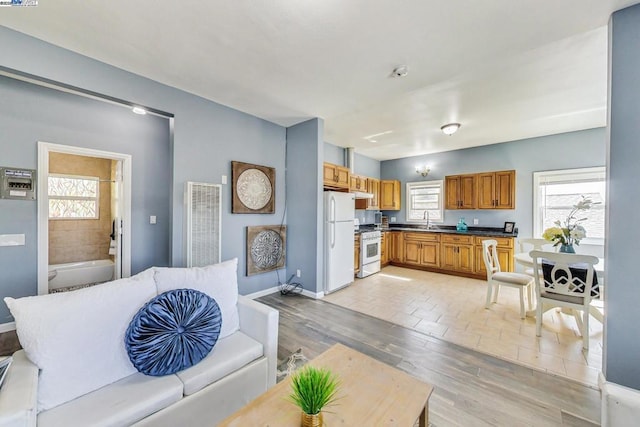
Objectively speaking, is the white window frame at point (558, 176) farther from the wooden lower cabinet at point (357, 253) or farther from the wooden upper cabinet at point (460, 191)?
the wooden lower cabinet at point (357, 253)

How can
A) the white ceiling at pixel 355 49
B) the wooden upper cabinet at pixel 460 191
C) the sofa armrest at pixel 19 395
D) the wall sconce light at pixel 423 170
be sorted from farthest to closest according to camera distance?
1. the wall sconce light at pixel 423 170
2. the wooden upper cabinet at pixel 460 191
3. the white ceiling at pixel 355 49
4. the sofa armrest at pixel 19 395

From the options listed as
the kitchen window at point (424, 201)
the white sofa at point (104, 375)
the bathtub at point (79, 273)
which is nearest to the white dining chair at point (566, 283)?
the white sofa at point (104, 375)

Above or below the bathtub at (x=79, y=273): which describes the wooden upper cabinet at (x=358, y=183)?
above

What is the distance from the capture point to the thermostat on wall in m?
2.37

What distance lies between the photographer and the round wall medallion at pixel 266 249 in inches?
145

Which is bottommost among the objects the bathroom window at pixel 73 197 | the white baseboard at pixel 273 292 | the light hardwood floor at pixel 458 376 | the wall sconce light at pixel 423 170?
the light hardwood floor at pixel 458 376

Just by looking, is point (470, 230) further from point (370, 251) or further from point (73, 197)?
point (73, 197)

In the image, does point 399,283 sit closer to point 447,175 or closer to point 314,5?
point 447,175

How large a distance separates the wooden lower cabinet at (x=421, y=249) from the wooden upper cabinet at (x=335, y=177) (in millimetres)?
2140

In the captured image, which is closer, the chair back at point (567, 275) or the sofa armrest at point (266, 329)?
the sofa armrest at point (266, 329)

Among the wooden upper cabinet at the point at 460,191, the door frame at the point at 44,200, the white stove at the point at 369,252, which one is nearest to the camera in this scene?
the door frame at the point at 44,200

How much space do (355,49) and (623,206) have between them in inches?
90.8

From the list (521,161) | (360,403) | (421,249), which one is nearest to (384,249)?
(421,249)

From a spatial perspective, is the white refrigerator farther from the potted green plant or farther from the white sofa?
the potted green plant
